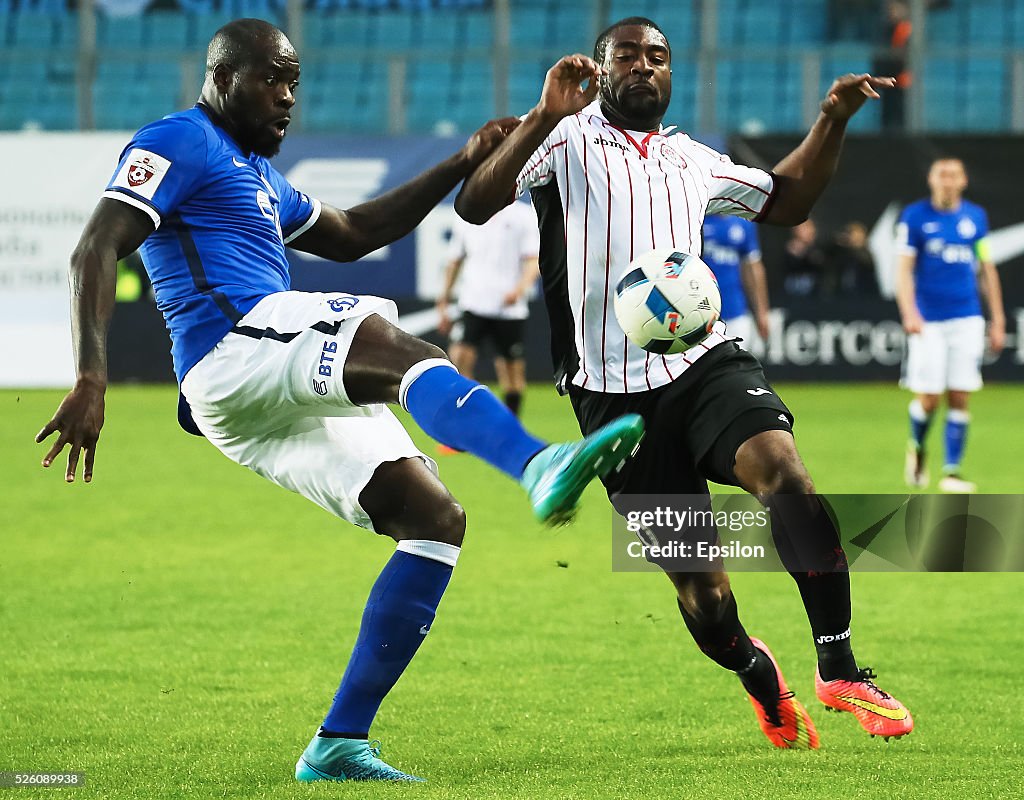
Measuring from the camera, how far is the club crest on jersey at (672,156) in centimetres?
463

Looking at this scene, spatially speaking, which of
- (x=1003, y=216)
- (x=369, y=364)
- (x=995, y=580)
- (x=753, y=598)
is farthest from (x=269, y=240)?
(x=1003, y=216)

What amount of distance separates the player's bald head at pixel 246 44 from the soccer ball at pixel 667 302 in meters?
1.14

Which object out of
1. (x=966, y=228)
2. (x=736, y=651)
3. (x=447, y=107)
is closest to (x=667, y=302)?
(x=736, y=651)

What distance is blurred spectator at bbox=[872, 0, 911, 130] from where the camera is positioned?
61.8ft

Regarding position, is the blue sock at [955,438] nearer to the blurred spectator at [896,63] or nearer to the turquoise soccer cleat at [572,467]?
the turquoise soccer cleat at [572,467]

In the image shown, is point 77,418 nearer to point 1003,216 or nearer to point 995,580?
point 995,580

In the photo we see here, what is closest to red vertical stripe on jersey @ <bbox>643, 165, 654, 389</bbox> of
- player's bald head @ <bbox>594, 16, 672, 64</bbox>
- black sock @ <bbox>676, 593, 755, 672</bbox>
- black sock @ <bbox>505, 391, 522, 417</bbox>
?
player's bald head @ <bbox>594, 16, 672, 64</bbox>

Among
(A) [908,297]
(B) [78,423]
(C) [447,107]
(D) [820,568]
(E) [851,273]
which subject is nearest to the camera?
(B) [78,423]

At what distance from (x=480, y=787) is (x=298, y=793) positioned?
18.1 inches

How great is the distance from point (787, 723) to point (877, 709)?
0.42 meters

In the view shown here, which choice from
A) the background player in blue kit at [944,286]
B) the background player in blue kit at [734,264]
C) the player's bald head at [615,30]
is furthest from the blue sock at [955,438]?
the player's bald head at [615,30]

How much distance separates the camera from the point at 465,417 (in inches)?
137

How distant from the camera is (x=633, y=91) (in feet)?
15.0

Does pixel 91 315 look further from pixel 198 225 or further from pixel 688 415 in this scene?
pixel 688 415
